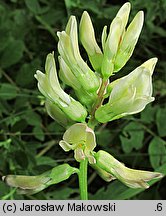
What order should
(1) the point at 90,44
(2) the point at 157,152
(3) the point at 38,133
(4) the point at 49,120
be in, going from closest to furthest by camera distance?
(1) the point at 90,44 < (2) the point at 157,152 < (3) the point at 38,133 < (4) the point at 49,120

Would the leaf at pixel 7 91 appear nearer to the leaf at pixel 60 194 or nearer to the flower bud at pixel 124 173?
the leaf at pixel 60 194

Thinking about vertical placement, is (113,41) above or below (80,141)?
above

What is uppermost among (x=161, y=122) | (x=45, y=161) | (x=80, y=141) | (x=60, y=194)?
(x=80, y=141)

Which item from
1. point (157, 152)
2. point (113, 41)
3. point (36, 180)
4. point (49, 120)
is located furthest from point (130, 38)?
point (49, 120)

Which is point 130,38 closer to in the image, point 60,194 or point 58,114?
point 58,114

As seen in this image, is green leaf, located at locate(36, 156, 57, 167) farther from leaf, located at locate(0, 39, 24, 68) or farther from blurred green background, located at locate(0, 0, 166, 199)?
leaf, located at locate(0, 39, 24, 68)

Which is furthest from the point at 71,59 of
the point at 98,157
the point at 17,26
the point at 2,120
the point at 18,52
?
the point at 17,26

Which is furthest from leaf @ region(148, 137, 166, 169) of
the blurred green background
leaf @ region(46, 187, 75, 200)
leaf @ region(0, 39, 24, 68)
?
leaf @ region(0, 39, 24, 68)

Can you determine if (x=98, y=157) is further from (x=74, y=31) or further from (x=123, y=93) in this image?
(x=74, y=31)
